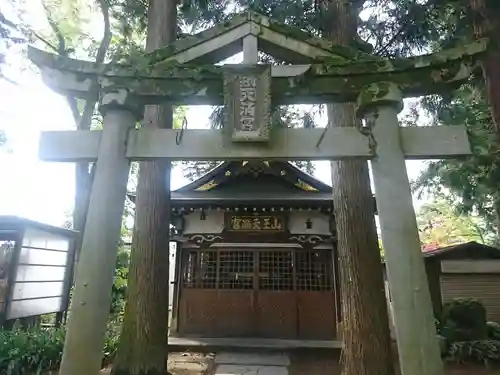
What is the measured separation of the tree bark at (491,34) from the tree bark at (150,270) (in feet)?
16.5

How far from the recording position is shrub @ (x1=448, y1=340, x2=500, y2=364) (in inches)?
299

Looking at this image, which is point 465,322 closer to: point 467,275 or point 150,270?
point 467,275

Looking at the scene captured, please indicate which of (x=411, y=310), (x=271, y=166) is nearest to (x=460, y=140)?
(x=411, y=310)

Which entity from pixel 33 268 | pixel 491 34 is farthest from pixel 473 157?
pixel 33 268

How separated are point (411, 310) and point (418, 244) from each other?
547 millimetres

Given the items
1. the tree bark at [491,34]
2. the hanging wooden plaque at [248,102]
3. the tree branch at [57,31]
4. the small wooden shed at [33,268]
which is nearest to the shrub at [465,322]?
the tree bark at [491,34]

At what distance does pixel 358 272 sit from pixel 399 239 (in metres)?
2.12

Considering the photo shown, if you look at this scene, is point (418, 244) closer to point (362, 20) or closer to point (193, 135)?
point (193, 135)

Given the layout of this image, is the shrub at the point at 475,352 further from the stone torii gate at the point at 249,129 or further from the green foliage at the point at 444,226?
the green foliage at the point at 444,226

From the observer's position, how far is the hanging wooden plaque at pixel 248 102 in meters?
3.54

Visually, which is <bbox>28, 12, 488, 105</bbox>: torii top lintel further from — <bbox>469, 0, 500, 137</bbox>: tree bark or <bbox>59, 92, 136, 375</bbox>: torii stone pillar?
<bbox>469, 0, 500, 137</bbox>: tree bark

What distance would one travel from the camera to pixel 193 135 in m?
Answer: 3.60

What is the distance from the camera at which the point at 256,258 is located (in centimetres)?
1016

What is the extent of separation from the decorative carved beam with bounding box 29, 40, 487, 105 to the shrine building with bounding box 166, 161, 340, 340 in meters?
5.87
